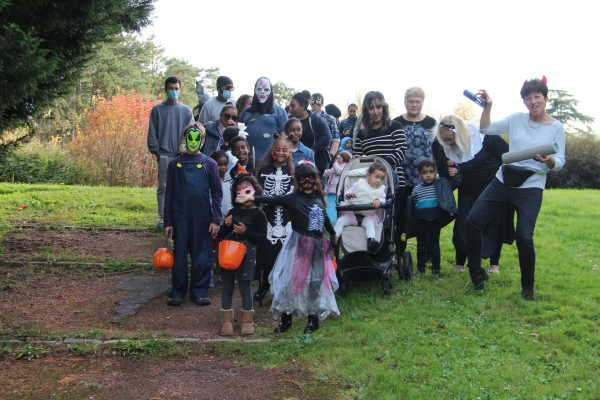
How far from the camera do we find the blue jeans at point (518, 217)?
21.0 feet

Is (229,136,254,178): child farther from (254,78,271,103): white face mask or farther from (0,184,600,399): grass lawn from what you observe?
(0,184,600,399): grass lawn

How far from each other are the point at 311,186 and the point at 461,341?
6.61 ft

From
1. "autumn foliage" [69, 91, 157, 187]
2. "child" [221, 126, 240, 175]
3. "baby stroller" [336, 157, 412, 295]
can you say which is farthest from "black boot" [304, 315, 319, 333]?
"autumn foliage" [69, 91, 157, 187]

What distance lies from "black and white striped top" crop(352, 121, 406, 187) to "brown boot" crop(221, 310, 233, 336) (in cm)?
287

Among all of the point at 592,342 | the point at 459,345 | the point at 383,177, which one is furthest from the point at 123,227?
the point at 592,342

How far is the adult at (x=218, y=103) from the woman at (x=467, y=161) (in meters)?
3.25

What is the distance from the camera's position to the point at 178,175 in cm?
718

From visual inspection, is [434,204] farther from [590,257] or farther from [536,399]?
[536,399]

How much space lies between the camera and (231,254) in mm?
5980

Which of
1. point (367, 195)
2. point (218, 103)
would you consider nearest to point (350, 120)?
point (218, 103)

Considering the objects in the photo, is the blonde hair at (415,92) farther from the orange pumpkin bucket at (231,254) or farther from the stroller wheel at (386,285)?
the orange pumpkin bucket at (231,254)

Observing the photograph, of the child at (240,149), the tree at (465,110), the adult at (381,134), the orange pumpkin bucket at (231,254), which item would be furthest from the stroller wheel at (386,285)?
the tree at (465,110)

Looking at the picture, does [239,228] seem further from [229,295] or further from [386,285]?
[386,285]

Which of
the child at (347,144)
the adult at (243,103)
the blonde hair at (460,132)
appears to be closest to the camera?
the blonde hair at (460,132)
